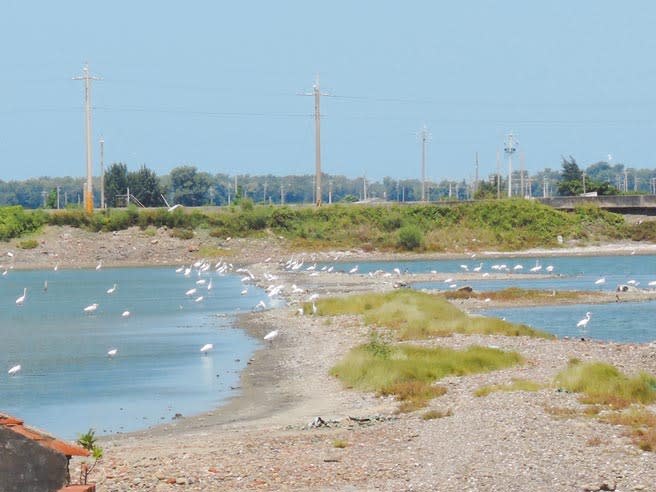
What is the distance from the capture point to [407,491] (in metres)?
13.3

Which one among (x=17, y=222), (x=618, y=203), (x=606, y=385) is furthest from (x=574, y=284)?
(x=17, y=222)

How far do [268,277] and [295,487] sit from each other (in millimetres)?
51808

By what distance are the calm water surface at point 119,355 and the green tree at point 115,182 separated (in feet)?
228

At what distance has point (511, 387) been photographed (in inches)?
806

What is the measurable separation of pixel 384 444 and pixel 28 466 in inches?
310

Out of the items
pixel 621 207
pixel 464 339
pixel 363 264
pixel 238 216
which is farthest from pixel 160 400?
pixel 621 207

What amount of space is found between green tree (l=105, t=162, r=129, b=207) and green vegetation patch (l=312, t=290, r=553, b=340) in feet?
298

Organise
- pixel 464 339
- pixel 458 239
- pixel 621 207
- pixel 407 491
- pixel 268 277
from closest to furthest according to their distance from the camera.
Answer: pixel 407 491 < pixel 464 339 < pixel 268 277 < pixel 458 239 < pixel 621 207

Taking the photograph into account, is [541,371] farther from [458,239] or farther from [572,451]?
[458,239]

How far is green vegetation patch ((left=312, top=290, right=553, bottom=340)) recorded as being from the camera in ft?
104

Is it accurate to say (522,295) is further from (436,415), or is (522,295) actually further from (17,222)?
(17,222)

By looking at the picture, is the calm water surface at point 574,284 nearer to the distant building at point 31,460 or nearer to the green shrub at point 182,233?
the green shrub at point 182,233

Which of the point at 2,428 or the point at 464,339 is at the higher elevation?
the point at 2,428

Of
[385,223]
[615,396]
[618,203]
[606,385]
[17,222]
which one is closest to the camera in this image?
[615,396]
